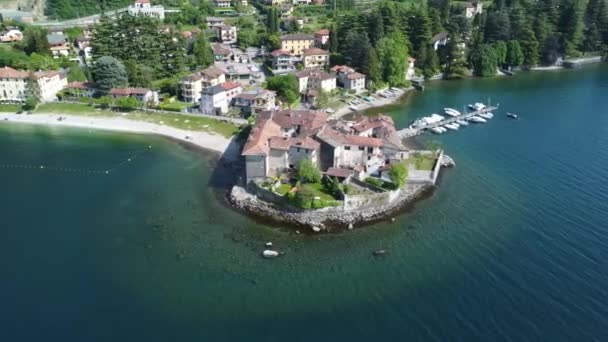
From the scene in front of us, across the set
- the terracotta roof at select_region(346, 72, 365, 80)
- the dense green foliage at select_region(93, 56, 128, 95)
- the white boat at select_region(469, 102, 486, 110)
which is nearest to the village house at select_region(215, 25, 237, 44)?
the dense green foliage at select_region(93, 56, 128, 95)

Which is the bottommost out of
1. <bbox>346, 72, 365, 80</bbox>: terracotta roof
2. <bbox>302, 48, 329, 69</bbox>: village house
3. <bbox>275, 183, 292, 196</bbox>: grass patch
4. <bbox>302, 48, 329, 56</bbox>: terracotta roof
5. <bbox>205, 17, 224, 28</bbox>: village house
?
→ <bbox>275, 183, 292, 196</bbox>: grass patch

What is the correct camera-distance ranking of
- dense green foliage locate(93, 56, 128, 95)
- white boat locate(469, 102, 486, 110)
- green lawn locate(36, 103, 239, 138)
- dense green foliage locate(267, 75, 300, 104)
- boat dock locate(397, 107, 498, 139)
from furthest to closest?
dense green foliage locate(93, 56, 128, 95) → white boat locate(469, 102, 486, 110) → dense green foliage locate(267, 75, 300, 104) → green lawn locate(36, 103, 239, 138) → boat dock locate(397, 107, 498, 139)

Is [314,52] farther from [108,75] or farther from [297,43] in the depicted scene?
[108,75]

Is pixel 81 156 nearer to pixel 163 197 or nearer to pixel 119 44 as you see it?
pixel 163 197

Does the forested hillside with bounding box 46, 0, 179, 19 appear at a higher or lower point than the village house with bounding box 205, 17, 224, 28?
higher

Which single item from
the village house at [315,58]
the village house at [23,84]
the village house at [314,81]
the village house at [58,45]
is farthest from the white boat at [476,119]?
the village house at [58,45]

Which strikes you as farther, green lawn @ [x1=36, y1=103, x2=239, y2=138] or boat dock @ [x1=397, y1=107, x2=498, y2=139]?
green lawn @ [x1=36, y1=103, x2=239, y2=138]

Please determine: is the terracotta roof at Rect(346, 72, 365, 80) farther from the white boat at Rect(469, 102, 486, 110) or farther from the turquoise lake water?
the turquoise lake water

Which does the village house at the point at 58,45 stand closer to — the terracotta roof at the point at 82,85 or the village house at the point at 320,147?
the terracotta roof at the point at 82,85

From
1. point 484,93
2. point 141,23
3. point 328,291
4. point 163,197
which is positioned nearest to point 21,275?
point 163,197

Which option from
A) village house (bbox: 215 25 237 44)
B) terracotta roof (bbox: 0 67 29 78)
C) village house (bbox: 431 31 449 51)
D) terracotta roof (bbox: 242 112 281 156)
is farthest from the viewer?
village house (bbox: 215 25 237 44)
